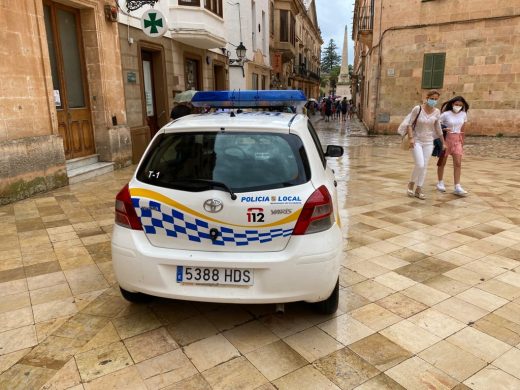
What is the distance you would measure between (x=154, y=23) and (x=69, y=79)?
235 cm

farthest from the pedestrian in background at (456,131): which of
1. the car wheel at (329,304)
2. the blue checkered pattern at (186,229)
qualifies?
the blue checkered pattern at (186,229)

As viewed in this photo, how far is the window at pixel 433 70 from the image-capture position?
17.1 meters

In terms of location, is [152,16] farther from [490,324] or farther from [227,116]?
[490,324]

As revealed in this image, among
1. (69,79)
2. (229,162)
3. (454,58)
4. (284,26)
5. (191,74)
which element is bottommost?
(229,162)

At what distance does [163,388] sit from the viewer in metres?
2.50

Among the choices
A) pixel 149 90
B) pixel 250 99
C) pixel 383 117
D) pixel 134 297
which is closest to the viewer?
pixel 134 297

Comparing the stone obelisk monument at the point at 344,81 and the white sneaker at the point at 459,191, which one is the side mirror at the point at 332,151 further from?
the stone obelisk monument at the point at 344,81

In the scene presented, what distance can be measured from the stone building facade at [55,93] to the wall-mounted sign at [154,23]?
0.76 meters

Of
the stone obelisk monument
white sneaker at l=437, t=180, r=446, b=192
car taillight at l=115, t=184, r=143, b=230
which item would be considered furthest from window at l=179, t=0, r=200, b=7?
the stone obelisk monument

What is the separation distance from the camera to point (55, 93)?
8.41m

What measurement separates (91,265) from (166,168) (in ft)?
6.00

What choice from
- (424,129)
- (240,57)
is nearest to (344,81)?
(240,57)

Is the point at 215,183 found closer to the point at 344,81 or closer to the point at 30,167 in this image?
the point at 30,167

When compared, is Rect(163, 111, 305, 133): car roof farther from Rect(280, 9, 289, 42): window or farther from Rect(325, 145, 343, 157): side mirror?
Rect(280, 9, 289, 42): window
